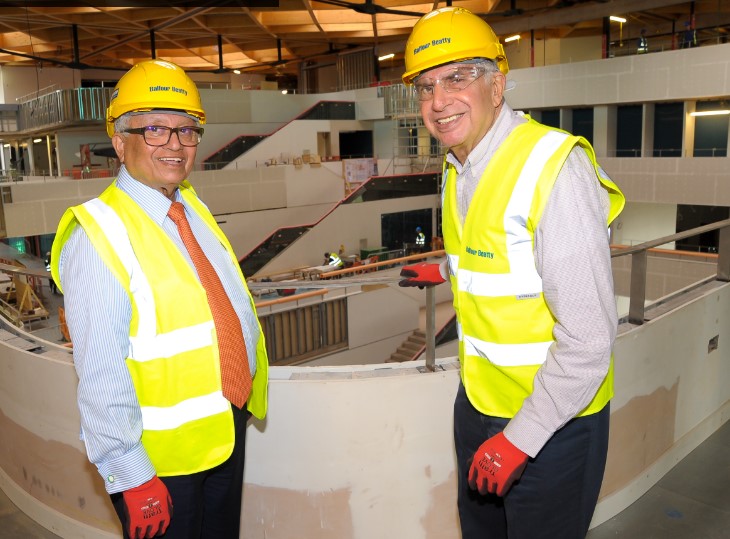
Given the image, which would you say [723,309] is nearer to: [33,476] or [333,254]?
[33,476]

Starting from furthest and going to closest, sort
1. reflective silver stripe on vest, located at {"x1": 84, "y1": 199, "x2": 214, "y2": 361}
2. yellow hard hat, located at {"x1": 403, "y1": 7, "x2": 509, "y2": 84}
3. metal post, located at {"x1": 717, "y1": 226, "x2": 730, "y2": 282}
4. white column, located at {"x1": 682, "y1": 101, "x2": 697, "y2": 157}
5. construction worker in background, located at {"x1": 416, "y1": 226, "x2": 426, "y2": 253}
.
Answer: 1. construction worker in background, located at {"x1": 416, "y1": 226, "x2": 426, "y2": 253}
2. white column, located at {"x1": 682, "y1": 101, "x2": 697, "y2": 157}
3. metal post, located at {"x1": 717, "y1": 226, "x2": 730, "y2": 282}
4. reflective silver stripe on vest, located at {"x1": 84, "y1": 199, "x2": 214, "y2": 361}
5. yellow hard hat, located at {"x1": 403, "y1": 7, "x2": 509, "y2": 84}

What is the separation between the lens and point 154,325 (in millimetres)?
1802

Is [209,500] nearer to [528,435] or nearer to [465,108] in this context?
[528,435]

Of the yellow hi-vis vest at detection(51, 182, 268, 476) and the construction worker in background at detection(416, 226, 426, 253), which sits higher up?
the yellow hi-vis vest at detection(51, 182, 268, 476)

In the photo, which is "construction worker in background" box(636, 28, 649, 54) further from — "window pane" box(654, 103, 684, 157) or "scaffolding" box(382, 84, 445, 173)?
"scaffolding" box(382, 84, 445, 173)

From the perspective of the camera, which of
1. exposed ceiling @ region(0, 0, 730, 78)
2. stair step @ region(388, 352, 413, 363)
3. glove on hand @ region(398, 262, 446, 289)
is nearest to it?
glove on hand @ region(398, 262, 446, 289)

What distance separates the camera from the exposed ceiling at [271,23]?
20703 mm

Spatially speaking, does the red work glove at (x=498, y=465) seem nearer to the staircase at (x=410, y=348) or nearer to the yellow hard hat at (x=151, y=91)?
the yellow hard hat at (x=151, y=91)

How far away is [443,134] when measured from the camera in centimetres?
176

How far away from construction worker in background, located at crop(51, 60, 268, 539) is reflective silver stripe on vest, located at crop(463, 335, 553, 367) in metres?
0.80

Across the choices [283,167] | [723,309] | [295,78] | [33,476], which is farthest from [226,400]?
[295,78]

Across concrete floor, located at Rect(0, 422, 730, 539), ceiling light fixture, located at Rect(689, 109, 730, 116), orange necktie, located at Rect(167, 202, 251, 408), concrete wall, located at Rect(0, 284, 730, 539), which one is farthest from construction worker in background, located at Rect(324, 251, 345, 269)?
orange necktie, located at Rect(167, 202, 251, 408)

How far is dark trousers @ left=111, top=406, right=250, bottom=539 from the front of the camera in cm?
195

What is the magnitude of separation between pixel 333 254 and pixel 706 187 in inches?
380
